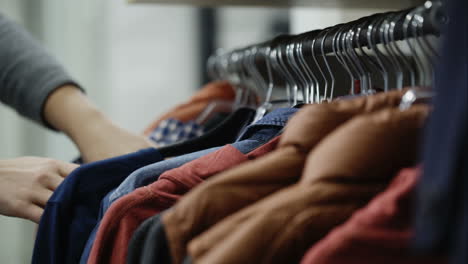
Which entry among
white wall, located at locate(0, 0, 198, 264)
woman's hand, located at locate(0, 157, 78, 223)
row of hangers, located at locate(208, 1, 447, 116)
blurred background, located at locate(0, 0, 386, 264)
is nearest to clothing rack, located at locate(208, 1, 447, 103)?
row of hangers, located at locate(208, 1, 447, 116)

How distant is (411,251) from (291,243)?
0.34 feet

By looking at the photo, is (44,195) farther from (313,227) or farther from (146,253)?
(313,227)

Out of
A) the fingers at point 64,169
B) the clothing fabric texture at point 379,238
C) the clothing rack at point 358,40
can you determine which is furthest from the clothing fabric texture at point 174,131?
the clothing fabric texture at point 379,238

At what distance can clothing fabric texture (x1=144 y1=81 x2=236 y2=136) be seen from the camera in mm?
1007

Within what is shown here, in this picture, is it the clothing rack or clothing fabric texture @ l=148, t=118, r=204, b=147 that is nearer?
the clothing rack

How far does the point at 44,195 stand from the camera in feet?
2.12

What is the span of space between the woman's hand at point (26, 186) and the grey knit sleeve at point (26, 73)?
212mm

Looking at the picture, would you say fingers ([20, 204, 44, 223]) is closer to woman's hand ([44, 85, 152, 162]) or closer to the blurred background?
woman's hand ([44, 85, 152, 162])

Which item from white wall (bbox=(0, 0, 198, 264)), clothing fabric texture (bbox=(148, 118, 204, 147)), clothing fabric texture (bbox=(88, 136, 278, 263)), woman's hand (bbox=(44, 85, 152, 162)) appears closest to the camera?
clothing fabric texture (bbox=(88, 136, 278, 263))

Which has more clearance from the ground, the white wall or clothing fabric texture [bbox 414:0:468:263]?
clothing fabric texture [bbox 414:0:468:263]

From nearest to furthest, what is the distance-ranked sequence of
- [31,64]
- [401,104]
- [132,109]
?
[401,104] → [31,64] → [132,109]

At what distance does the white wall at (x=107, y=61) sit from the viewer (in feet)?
5.92

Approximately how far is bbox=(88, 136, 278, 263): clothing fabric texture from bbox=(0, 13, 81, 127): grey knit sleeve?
14.9 inches

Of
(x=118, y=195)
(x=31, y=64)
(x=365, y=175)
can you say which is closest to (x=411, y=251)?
(x=365, y=175)
